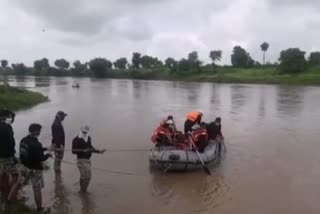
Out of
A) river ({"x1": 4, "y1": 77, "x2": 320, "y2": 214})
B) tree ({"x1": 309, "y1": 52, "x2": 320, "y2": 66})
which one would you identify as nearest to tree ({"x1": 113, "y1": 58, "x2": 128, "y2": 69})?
tree ({"x1": 309, "y1": 52, "x2": 320, "y2": 66})

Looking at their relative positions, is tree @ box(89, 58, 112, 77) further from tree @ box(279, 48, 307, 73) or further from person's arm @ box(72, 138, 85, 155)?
person's arm @ box(72, 138, 85, 155)

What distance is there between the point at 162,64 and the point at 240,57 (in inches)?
1266

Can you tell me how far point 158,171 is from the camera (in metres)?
14.4

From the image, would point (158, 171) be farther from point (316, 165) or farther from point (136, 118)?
point (136, 118)

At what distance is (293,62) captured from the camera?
91688 millimetres

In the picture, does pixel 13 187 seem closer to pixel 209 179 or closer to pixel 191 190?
pixel 191 190

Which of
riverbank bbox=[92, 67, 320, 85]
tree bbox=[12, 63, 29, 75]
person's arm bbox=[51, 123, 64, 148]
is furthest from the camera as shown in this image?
tree bbox=[12, 63, 29, 75]

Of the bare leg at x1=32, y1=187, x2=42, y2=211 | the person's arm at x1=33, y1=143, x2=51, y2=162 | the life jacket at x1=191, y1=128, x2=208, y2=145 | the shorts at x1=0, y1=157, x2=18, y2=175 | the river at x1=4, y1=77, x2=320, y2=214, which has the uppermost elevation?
the person's arm at x1=33, y1=143, x2=51, y2=162

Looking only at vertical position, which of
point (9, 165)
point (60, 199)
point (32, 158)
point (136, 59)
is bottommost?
point (60, 199)

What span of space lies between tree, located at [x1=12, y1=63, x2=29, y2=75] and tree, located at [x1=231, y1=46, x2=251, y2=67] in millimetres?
98776

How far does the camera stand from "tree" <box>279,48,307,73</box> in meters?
91.3

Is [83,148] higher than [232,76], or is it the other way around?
[232,76]

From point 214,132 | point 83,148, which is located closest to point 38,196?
point 83,148

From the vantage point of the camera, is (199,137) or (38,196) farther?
(199,137)
